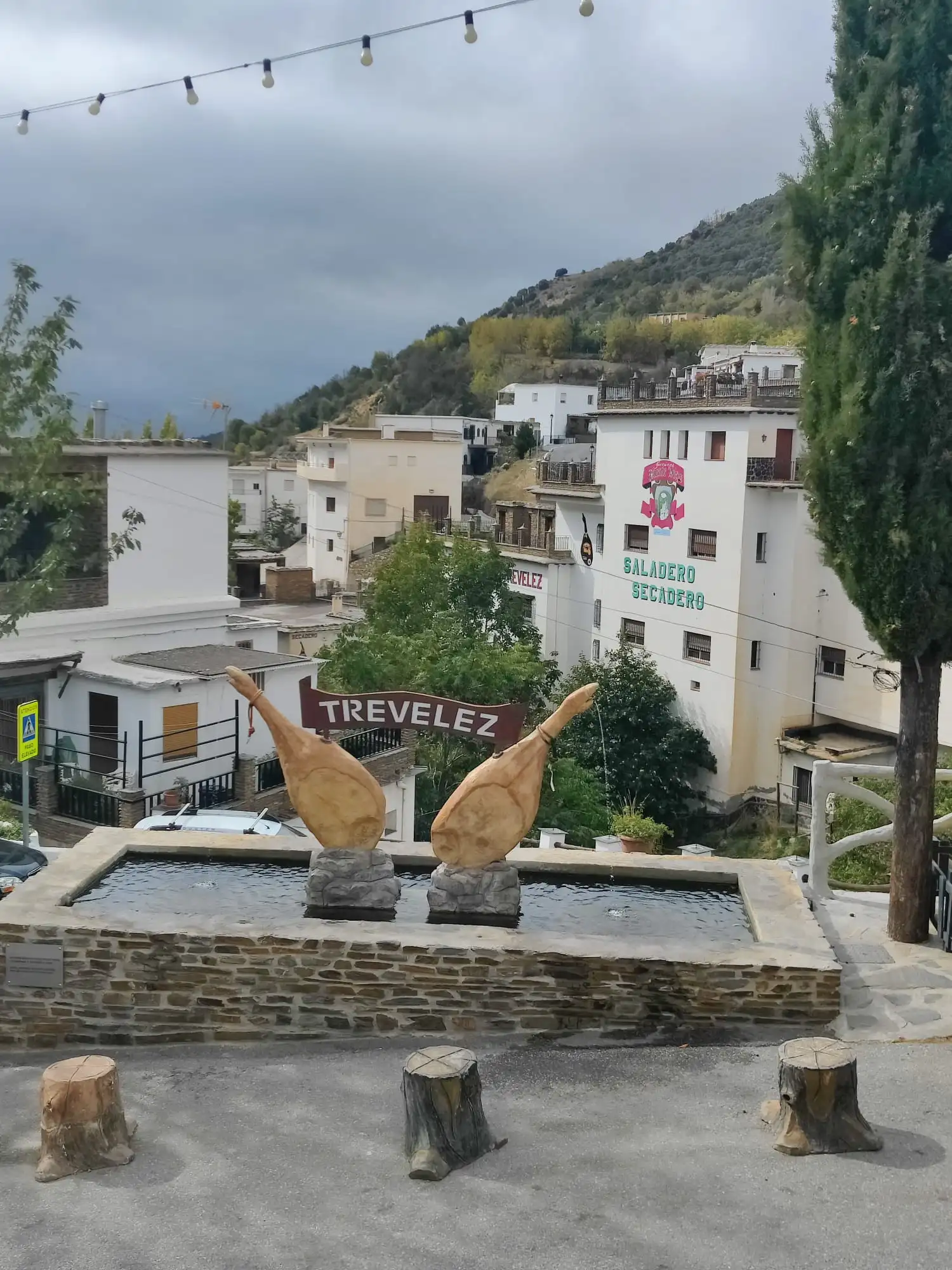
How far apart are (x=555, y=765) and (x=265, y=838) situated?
17.7m

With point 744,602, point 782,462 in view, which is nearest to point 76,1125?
point 744,602

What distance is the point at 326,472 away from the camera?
58.6 metres

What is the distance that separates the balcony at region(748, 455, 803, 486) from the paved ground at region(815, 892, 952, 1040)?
78.3 feet

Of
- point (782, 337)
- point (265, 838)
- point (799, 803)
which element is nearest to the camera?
point (265, 838)

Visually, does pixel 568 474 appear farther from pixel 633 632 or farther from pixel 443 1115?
pixel 443 1115

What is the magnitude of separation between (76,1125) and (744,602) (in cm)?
2943

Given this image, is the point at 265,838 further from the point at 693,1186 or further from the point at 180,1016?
the point at 693,1186

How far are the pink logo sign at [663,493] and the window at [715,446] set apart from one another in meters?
1.14

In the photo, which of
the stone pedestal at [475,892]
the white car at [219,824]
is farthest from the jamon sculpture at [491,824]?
the white car at [219,824]

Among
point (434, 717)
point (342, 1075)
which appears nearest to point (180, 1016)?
point (342, 1075)

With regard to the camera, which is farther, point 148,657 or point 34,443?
point 148,657

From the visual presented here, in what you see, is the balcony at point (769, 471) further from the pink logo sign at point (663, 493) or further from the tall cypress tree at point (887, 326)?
the tall cypress tree at point (887, 326)

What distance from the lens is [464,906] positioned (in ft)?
34.2

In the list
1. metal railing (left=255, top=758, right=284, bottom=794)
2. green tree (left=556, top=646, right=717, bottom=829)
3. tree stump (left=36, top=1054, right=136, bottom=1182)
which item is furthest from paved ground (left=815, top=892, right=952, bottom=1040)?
green tree (left=556, top=646, right=717, bottom=829)
